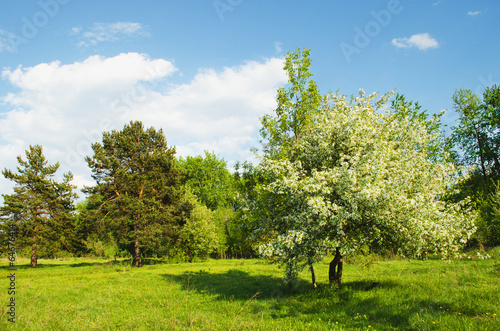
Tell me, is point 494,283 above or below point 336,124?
below

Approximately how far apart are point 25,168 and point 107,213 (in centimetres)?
1683

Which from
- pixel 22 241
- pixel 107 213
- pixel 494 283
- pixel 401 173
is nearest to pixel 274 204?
pixel 401 173

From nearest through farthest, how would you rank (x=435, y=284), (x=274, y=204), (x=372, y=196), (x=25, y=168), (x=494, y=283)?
(x=372, y=196)
(x=494, y=283)
(x=435, y=284)
(x=274, y=204)
(x=25, y=168)

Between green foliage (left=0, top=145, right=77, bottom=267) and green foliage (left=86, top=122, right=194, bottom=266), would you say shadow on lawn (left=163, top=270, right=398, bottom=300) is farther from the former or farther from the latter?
green foliage (left=0, top=145, right=77, bottom=267)

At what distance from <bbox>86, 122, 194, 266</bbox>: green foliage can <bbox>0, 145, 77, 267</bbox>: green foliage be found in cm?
788

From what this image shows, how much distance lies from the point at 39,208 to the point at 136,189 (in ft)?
52.6

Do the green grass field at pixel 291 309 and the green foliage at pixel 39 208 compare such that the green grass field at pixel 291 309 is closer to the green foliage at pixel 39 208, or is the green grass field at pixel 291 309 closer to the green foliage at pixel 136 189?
the green foliage at pixel 136 189

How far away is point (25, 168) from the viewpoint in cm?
4469

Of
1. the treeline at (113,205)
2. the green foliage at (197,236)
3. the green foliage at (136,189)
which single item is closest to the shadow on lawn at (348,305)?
the treeline at (113,205)

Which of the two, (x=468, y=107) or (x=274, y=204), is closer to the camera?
(x=274, y=204)

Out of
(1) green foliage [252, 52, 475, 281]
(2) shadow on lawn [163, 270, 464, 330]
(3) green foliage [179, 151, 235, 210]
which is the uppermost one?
(3) green foliage [179, 151, 235, 210]

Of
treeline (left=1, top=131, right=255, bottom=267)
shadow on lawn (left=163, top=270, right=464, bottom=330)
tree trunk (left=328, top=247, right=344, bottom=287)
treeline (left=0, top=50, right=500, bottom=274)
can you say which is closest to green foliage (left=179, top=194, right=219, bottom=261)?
treeline (left=1, top=131, right=255, bottom=267)

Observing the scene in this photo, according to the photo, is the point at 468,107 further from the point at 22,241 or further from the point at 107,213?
the point at 22,241

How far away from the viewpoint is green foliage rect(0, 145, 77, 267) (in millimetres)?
41750
